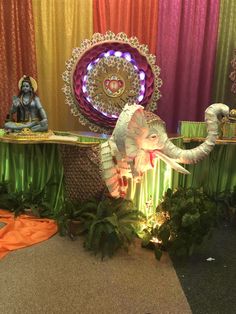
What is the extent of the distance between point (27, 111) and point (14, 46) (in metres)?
0.65

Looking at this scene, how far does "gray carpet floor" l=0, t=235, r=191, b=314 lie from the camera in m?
1.62

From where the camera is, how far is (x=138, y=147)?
1937 mm

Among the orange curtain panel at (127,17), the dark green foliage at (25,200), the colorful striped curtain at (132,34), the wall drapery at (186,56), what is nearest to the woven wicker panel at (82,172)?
the dark green foliage at (25,200)

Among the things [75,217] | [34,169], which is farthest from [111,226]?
[34,169]

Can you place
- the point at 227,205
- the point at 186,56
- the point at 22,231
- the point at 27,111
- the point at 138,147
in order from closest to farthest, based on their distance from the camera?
the point at 138,147 < the point at 22,231 < the point at 27,111 < the point at 227,205 < the point at 186,56

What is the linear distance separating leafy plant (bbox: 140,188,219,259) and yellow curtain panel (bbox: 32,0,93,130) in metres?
Result: 1.59

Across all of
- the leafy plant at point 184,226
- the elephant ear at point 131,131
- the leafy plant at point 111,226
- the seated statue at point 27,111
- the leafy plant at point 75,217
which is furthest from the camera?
the seated statue at point 27,111

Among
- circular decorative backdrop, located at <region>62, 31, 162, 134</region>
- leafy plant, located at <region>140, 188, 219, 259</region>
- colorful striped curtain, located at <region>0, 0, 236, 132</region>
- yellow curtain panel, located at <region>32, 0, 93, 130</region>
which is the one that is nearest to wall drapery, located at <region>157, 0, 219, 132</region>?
colorful striped curtain, located at <region>0, 0, 236, 132</region>

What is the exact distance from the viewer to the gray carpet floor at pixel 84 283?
5.31ft

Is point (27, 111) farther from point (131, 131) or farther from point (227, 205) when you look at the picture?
point (227, 205)

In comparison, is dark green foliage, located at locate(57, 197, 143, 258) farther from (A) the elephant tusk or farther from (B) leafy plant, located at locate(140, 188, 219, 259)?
(A) the elephant tusk

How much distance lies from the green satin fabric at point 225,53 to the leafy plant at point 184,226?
1.41m

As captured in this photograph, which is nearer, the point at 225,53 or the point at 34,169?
the point at 34,169

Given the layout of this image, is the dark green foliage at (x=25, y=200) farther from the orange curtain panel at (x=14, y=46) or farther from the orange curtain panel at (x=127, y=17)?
the orange curtain panel at (x=127, y=17)
